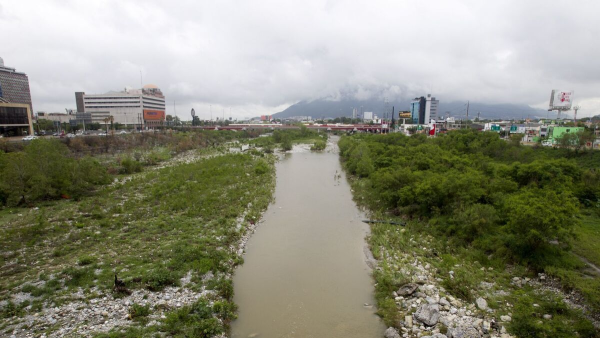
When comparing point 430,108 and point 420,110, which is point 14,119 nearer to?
point 420,110

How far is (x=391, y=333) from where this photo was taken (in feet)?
30.6

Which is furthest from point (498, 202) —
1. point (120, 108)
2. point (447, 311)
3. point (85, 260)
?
point (120, 108)

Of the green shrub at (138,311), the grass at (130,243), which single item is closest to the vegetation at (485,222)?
the grass at (130,243)

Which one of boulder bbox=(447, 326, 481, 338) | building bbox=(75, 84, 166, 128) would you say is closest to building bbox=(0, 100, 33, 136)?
building bbox=(75, 84, 166, 128)

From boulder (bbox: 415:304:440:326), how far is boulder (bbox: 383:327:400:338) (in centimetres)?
95

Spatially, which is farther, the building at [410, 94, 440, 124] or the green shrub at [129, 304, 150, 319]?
the building at [410, 94, 440, 124]

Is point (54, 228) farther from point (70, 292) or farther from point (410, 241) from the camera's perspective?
point (410, 241)

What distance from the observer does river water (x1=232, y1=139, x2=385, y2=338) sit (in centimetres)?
999

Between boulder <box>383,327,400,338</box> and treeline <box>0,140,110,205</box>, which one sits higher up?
treeline <box>0,140,110,205</box>

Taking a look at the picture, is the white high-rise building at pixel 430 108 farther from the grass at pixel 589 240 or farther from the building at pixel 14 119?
the building at pixel 14 119

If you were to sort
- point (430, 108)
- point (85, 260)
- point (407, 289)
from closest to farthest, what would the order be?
point (407, 289) → point (85, 260) → point (430, 108)

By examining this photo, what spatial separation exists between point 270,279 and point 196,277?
3.00 meters

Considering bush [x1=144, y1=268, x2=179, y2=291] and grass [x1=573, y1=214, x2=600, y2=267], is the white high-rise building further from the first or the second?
bush [x1=144, y1=268, x2=179, y2=291]

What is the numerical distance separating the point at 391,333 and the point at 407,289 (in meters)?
2.34
